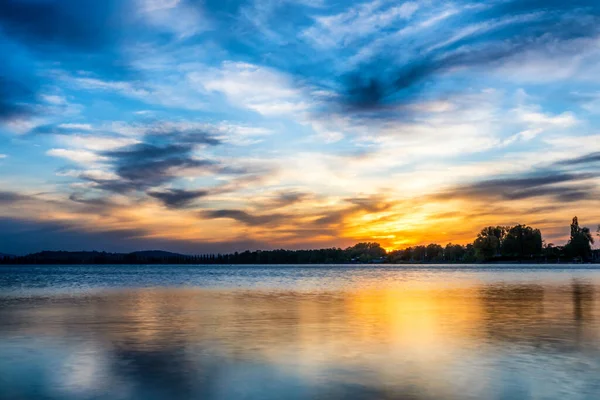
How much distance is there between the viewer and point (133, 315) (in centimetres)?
3186

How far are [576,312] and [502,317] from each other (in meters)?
4.84

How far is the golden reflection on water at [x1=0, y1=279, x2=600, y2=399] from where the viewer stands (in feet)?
47.0

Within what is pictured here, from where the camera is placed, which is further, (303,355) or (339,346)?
(339,346)

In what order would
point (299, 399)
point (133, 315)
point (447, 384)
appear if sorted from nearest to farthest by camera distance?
point (299, 399) → point (447, 384) → point (133, 315)

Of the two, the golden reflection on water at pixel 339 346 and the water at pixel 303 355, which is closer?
the water at pixel 303 355

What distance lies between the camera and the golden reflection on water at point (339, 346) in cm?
1433

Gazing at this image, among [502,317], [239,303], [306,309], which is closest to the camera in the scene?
[502,317]

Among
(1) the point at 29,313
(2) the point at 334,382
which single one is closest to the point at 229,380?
(2) the point at 334,382

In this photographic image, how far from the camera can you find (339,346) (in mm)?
20016

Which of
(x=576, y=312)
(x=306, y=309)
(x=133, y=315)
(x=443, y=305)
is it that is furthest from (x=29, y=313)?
(x=576, y=312)

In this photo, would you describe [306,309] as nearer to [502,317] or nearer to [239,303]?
[239,303]

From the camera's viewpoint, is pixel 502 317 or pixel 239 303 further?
pixel 239 303

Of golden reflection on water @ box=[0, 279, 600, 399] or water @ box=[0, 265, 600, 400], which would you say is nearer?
water @ box=[0, 265, 600, 400]

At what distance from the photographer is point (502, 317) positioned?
29.2 m
